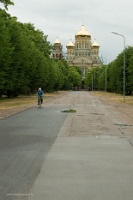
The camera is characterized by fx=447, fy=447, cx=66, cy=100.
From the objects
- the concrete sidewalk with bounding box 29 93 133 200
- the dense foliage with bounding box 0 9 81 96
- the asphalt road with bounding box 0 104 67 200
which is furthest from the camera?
the dense foliage with bounding box 0 9 81 96

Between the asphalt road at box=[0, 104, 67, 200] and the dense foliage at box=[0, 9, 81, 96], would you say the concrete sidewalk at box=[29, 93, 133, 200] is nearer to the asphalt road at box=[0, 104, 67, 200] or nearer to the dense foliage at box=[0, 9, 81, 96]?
the asphalt road at box=[0, 104, 67, 200]

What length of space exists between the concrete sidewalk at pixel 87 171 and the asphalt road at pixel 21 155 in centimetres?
21

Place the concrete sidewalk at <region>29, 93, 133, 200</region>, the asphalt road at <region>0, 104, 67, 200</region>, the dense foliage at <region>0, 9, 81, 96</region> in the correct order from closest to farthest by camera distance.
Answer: the concrete sidewalk at <region>29, 93, 133, 200</region> → the asphalt road at <region>0, 104, 67, 200</region> → the dense foliage at <region>0, 9, 81, 96</region>

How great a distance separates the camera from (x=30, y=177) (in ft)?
28.9

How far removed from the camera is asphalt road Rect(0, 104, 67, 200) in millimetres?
7879

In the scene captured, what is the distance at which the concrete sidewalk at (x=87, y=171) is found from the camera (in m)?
7.46

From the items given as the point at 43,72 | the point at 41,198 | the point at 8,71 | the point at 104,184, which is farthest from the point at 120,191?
the point at 43,72

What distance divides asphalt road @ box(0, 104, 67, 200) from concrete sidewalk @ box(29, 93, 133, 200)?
211 mm

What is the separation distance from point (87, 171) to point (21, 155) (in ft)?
9.10

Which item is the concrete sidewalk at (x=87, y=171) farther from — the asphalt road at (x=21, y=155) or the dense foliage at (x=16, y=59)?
the dense foliage at (x=16, y=59)

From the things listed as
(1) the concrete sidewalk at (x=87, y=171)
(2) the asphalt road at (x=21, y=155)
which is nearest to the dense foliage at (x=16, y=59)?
(2) the asphalt road at (x=21, y=155)

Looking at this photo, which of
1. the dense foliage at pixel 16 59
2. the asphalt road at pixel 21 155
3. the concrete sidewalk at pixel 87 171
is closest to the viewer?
the concrete sidewalk at pixel 87 171

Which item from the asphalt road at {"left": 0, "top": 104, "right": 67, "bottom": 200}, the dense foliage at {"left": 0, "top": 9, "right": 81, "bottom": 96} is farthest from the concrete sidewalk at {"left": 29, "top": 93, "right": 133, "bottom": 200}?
the dense foliage at {"left": 0, "top": 9, "right": 81, "bottom": 96}

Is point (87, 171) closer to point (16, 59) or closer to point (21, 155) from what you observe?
point (21, 155)
